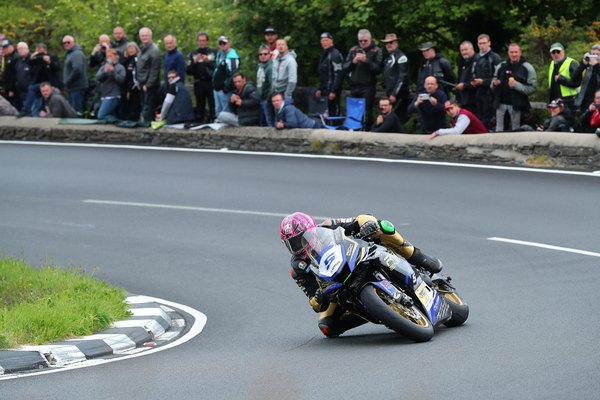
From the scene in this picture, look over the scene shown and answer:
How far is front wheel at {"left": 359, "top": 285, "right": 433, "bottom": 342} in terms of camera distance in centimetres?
693

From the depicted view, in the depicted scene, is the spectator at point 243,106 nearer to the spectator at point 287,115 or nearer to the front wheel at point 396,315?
the spectator at point 287,115

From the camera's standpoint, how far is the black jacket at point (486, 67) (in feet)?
54.3

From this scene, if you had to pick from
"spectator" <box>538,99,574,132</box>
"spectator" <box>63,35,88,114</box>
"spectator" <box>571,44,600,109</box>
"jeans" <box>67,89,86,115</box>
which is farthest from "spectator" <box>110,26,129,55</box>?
"spectator" <box>571,44,600,109</box>

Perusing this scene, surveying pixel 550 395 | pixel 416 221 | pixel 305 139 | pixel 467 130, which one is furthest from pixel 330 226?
pixel 305 139

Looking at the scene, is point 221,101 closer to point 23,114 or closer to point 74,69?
point 74,69

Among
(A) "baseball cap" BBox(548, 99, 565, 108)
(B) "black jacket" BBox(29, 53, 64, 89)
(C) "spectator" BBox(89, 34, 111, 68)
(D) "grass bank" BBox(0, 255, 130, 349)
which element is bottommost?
(D) "grass bank" BBox(0, 255, 130, 349)

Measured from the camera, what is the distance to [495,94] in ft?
54.3

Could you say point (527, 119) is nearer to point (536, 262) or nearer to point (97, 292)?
point (536, 262)

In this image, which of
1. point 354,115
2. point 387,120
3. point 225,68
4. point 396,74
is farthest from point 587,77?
point 225,68

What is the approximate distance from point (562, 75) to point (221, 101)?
26.0 ft

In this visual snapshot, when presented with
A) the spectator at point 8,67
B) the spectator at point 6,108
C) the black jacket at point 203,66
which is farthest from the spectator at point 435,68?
the spectator at point 6,108

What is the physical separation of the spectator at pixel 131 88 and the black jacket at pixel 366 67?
18.5 feet

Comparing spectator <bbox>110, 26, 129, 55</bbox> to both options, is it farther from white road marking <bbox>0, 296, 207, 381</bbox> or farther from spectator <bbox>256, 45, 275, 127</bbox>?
white road marking <bbox>0, 296, 207, 381</bbox>

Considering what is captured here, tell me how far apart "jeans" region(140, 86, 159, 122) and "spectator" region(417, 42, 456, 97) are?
Answer: 22.3ft
